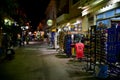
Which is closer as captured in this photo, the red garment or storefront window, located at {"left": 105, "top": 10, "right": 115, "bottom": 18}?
storefront window, located at {"left": 105, "top": 10, "right": 115, "bottom": 18}

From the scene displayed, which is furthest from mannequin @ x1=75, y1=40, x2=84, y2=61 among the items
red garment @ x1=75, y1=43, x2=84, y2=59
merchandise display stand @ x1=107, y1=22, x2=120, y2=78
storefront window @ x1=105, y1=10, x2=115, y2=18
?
merchandise display stand @ x1=107, y1=22, x2=120, y2=78

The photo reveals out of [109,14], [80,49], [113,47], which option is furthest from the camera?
[109,14]

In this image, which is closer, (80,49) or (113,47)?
(113,47)

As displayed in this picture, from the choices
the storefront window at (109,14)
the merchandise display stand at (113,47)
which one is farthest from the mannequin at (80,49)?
the merchandise display stand at (113,47)

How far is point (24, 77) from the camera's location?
13.5 metres

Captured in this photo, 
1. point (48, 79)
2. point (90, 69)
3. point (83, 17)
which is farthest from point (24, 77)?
point (83, 17)

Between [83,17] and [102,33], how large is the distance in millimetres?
14104

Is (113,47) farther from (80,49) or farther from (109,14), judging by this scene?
(109,14)

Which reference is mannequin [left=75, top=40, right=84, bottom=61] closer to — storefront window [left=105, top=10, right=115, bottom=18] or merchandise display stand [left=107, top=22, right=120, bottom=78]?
storefront window [left=105, top=10, right=115, bottom=18]

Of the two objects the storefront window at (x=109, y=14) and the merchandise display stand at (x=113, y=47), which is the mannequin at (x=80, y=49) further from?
the merchandise display stand at (x=113, y=47)

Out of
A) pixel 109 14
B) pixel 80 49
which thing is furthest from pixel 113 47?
pixel 109 14

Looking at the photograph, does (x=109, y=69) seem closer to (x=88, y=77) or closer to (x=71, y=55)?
(x=88, y=77)

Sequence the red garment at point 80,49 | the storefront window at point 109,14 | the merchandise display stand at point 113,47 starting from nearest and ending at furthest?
the merchandise display stand at point 113,47 → the storefront window at point 109,14 → the red garment at point 80,49

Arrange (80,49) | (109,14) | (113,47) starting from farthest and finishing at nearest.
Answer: (109,14), (80,49), (113,47)
